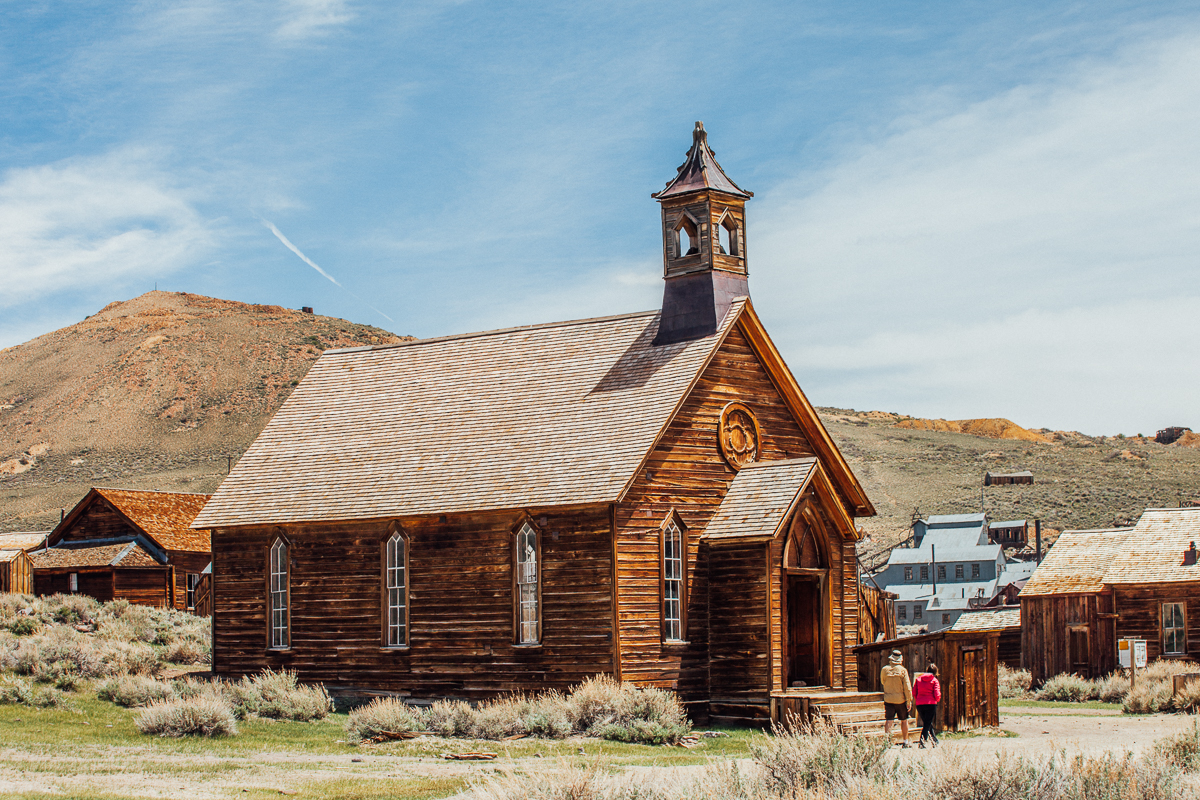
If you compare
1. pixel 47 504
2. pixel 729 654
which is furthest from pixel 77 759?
pixel 47 504

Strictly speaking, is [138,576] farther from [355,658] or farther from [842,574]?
[842,574]

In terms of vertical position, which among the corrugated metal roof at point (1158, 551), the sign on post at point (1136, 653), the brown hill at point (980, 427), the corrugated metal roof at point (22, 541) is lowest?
the sign on post at point (1136, 653)

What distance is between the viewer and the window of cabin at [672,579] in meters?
22.9

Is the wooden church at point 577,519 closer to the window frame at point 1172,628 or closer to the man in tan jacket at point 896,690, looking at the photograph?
the man in tan jacket at point 896,690

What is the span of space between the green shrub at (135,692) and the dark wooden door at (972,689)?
12.7 m

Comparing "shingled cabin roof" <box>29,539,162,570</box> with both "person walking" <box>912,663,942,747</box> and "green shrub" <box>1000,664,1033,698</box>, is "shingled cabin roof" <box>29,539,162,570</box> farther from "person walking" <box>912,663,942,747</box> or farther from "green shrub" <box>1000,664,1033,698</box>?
"person walking" <box>912,663,942,747</box>

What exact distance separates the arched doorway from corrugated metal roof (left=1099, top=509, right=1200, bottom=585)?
13.2m

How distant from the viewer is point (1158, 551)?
114 feet

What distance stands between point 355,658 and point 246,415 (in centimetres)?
8471

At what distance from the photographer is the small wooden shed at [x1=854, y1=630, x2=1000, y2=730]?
21.2m

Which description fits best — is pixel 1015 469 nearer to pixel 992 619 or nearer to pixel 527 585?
pixel 992 619

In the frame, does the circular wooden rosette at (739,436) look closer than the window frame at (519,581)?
No

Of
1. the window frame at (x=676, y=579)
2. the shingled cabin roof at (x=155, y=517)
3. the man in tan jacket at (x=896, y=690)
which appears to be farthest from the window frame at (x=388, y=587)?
the shingled cabin roof at (x=155, y=517)

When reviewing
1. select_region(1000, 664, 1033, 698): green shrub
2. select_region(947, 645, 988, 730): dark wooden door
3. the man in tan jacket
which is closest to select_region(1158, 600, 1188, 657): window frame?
select_region(1000, 664, 1033, 698): green shrub
